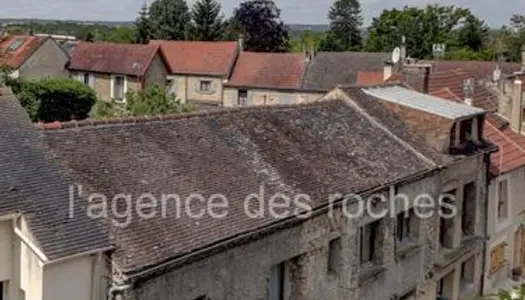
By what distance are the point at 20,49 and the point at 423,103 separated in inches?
1722

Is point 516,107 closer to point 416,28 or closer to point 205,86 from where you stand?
point 205,86

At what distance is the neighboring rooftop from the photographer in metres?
24.3

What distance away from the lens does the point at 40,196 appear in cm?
1270

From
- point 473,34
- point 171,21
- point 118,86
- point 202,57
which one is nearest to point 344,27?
point 473,34

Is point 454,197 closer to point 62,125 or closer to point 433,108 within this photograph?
point 433,108

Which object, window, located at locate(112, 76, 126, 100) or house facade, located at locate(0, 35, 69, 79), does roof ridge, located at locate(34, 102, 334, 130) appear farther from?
window, located at locate(112, 76, 126, 100)

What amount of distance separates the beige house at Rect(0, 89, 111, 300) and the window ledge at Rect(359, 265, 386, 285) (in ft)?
28.9

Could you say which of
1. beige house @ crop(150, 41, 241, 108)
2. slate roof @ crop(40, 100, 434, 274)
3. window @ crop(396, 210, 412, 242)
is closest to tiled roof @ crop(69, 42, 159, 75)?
beige house @ crop(150, 41, 241, 108)

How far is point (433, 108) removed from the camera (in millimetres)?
24609

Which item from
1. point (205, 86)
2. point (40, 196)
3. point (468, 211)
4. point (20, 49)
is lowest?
point (468, 211)

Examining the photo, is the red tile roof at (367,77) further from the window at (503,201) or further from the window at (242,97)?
the window at (503,201)

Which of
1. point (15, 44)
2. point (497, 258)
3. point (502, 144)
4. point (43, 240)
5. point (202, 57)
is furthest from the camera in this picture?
point (202, 57)

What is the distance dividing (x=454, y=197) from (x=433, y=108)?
2.94 meters

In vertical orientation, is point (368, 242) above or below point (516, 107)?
below
